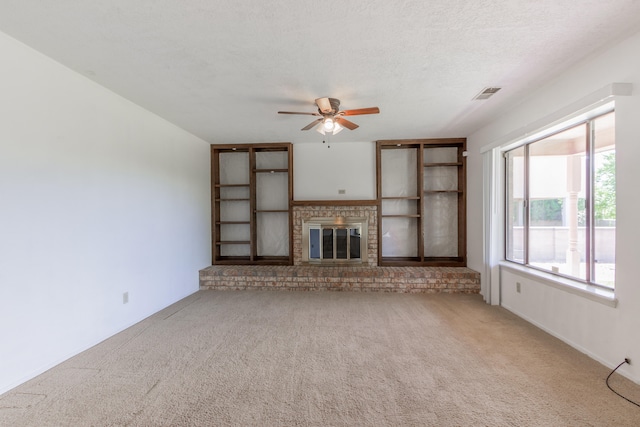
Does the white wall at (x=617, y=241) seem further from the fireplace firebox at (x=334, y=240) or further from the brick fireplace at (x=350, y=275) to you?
the fireplace firebox at (x=334, y=240)

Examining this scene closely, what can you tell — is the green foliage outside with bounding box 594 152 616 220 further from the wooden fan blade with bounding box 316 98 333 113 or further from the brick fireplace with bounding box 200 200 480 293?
the wooden fan blade with bounding box 316 98 333 113

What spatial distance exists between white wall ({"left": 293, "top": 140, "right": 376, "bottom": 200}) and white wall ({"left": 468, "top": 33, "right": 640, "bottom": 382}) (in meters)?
2.62

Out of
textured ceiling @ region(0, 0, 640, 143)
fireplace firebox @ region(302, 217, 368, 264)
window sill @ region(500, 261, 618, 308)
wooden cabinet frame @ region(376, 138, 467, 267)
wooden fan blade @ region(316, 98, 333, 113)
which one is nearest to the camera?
textured ceiling @ region(0, 0, 640, 143)

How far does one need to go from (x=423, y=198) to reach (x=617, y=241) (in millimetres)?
2941

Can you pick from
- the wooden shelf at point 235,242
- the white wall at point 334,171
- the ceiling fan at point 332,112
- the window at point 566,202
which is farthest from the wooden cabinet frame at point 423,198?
the wooden shelf at point 235,242

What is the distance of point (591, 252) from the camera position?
2.61 m

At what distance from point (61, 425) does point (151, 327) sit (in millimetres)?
1483

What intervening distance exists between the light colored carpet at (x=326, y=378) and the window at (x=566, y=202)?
87 cm

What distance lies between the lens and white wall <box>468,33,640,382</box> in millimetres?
2041

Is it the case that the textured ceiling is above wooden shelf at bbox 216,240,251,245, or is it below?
above

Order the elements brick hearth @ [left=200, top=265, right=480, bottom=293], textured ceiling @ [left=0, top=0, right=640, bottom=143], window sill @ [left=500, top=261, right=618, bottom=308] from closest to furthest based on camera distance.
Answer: textured ceiling @ [left=0, top=0, right=640, bottom=143], window sill @ [left=500, top=261, right=618, bottom=308], brick hearth @ [left=200, top=265, right=480, bottom=293]

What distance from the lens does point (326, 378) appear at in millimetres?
2145

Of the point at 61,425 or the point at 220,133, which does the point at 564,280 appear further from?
the point at 220,133

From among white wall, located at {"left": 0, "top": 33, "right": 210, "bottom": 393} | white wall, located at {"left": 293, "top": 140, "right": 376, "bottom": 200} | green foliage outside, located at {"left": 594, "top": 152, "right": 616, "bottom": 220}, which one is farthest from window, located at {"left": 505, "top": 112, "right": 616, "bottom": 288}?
white wall, located at {"left": 0, "top": 33, "right": 210, "bottom": 393}
